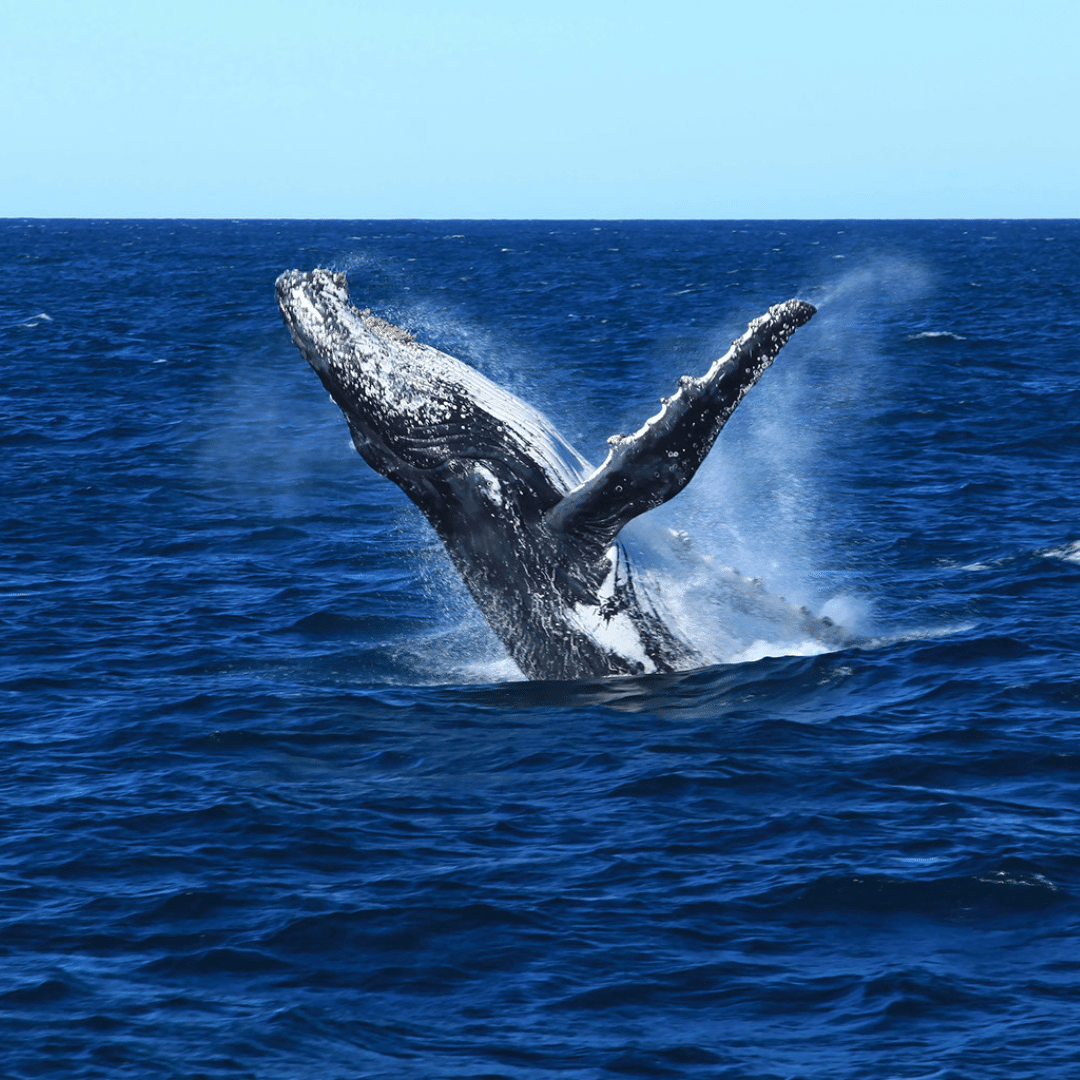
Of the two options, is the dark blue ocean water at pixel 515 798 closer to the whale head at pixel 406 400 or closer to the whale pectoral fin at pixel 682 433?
the whale pectoral fin at pixel 682 433

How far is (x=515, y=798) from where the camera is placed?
13672mm

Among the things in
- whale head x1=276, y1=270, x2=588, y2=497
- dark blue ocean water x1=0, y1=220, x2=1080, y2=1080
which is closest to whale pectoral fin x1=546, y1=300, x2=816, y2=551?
whale head x1=276, y1=270, x2=588, y2=497

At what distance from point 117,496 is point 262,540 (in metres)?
4.48

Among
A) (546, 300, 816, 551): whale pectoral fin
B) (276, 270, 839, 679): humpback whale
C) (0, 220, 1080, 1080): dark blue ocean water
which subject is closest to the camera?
(0, 220, 1080, 1080): dark blue ocean water

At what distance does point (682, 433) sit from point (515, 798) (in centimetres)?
353

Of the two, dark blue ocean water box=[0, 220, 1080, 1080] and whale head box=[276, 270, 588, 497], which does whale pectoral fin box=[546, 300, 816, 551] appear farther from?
dark blue ocean water box=[0, 220, 1080, 1080]

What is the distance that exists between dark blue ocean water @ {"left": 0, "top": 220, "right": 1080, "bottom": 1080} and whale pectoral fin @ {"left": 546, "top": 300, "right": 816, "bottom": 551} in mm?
2257

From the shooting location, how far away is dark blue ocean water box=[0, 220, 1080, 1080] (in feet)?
33.0

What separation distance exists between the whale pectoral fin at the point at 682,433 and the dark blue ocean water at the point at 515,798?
226 centimetres

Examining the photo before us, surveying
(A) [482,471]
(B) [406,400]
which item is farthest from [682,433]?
(B) [406,400]

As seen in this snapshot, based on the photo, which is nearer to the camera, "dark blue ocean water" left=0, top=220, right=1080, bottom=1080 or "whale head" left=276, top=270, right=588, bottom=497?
"dark blue ocean water" left=0, top=220, right=1080, bottom=1080

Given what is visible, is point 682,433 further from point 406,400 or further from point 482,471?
point 406,400

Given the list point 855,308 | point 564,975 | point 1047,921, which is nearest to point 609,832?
point 564,975

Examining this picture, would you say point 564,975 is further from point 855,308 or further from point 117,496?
point 855,308
